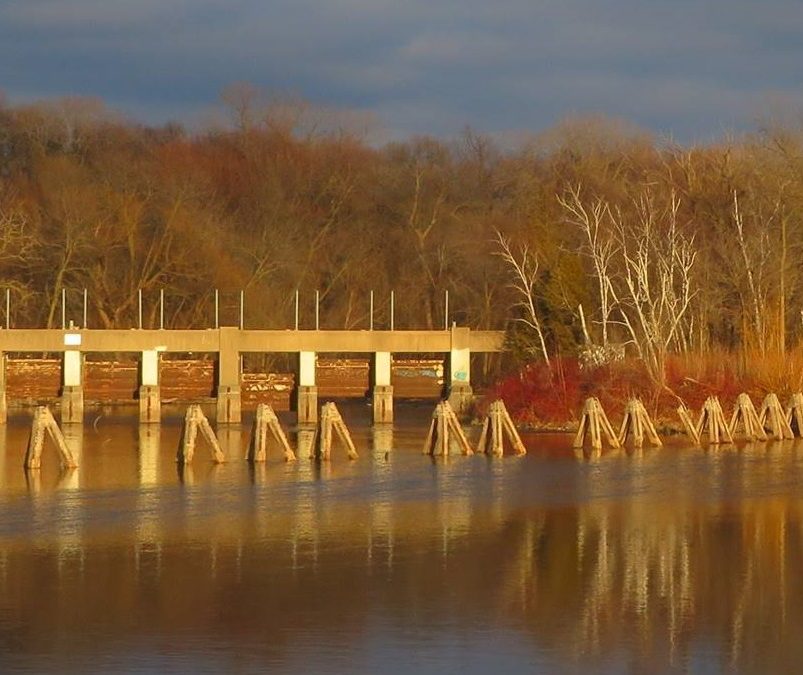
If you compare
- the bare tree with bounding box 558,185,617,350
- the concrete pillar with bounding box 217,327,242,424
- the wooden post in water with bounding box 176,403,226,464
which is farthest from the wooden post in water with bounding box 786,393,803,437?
the concrete pillar with bounding box 217,327,242,424

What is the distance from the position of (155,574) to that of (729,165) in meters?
46.3

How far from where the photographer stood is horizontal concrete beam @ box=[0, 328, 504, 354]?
52969 mm

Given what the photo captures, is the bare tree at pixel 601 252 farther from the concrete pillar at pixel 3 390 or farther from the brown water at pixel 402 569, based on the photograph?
the concrete pillar at pixel 3 390

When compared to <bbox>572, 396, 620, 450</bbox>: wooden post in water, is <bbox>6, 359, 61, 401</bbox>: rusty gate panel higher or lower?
higher

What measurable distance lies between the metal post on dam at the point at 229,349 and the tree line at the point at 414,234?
3.00 m

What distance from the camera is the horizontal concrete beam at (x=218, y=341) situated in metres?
53.0

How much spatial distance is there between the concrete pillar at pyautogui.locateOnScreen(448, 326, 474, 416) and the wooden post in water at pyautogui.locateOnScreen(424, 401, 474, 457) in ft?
65.1

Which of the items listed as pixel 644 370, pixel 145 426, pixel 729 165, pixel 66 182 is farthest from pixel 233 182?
pixel 644 370

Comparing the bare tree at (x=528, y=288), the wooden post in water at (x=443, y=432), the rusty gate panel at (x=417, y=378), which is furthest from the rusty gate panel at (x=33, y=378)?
the wooden post in water at (x=443, y=432)

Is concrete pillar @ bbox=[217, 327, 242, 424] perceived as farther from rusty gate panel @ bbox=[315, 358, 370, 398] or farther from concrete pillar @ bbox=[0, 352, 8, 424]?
concrete pillar @ bbox=[0, 352, 8, 424]

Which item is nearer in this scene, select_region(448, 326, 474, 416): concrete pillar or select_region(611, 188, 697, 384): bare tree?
select_region(611, 188, 697, 384): bare tree

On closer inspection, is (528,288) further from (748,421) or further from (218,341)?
(748,421)

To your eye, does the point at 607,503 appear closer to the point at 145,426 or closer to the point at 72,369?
the point at 145,426

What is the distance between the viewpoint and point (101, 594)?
55.0 feet
